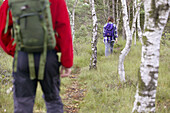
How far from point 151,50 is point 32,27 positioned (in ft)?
5.83

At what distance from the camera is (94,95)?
154 inches

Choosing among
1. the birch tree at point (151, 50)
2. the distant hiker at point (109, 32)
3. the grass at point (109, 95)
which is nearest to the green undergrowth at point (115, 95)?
the grass at point (109, 95)

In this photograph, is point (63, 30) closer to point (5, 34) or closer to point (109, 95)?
point (5, 34)

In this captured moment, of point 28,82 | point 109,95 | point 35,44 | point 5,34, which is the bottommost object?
point 109,95

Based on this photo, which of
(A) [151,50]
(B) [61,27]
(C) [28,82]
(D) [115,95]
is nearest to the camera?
(C) [28,82]

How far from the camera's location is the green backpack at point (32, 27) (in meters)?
1.58

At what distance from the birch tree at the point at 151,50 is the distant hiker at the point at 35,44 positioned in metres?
1.32

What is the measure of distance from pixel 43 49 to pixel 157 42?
174 cm

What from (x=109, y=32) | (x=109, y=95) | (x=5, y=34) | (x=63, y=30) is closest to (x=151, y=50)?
(x=63, y=30)

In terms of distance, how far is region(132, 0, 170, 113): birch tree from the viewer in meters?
2.40

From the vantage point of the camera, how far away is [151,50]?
96.6 inches

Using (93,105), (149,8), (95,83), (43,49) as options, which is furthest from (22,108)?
(95,83)

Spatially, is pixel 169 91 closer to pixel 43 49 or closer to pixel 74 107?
pixel 74 107

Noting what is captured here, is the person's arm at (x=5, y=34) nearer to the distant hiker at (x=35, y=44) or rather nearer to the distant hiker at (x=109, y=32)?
the distant hiker at (x=35, y=44)
